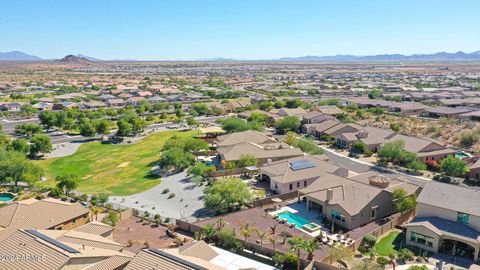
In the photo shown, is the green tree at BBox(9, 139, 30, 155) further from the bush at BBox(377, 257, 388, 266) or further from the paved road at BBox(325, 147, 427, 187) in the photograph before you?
the bush at BBox(377, 257, 388, 266)

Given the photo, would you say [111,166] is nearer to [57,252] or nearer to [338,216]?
[338,216]


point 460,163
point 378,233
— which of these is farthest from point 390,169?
point 378,233

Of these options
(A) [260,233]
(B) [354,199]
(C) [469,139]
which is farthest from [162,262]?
(C) [469,139]

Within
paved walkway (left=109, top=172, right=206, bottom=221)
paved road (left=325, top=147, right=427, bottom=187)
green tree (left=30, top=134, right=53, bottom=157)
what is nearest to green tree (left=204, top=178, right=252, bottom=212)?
paved walkway (left=109, top=172, right=206, bottom=221)

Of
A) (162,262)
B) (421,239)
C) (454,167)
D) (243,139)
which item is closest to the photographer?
(162,262)

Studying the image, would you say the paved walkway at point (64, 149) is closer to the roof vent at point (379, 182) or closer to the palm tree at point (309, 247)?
the roof vent at point (379, 182)

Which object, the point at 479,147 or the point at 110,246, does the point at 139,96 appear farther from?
the point at 110,246
